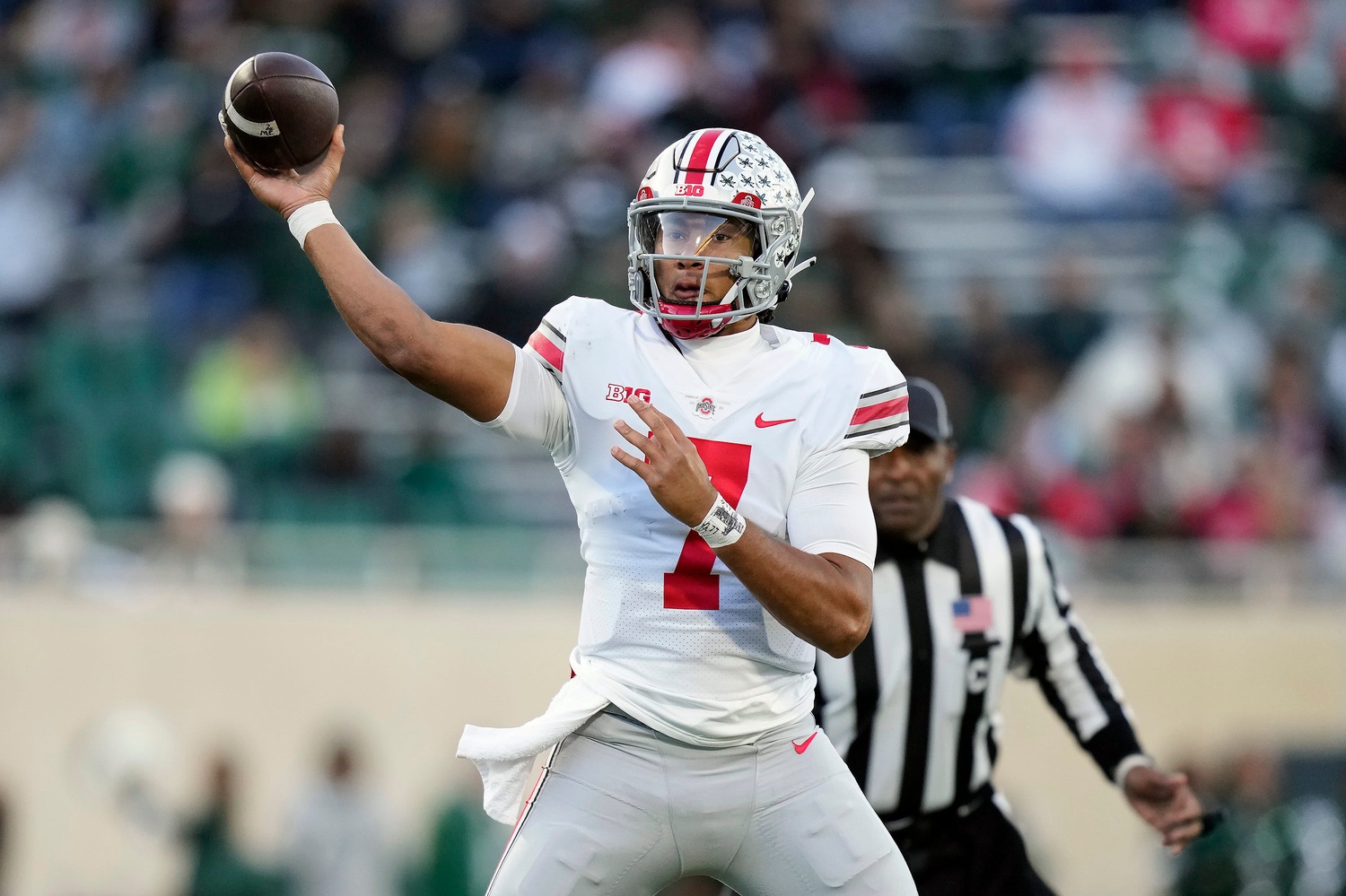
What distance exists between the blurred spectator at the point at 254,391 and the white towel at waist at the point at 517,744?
6.58 metres

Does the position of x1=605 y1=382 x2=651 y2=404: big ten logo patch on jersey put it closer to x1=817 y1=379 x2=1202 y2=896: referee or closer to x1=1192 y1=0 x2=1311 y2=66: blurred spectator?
x1=817 y1=379 x2=1202 y2=896: referee

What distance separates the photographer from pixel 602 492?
369 cm

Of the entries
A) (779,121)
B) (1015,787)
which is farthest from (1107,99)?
(1015,787)

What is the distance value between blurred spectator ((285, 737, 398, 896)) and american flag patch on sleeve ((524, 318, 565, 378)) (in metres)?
5.91

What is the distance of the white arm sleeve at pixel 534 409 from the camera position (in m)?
3.56

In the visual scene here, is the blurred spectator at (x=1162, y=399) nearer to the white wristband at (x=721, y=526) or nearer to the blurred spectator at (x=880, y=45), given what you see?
the blurred spectator at (x=880, y=45)

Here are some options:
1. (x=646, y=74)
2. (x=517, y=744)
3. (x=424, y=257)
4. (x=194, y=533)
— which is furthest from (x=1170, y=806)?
(x=646, y=74)

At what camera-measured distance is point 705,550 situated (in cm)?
363

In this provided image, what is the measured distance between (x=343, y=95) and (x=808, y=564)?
9.48 meters

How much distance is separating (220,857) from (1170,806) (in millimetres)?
5394

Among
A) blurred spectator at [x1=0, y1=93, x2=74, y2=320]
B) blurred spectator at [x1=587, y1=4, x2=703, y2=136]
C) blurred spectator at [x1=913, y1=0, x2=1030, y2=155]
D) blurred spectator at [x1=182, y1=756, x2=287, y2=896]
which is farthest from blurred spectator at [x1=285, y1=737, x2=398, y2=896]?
blurred spectator at [x1=913, y1=0, x2=1030, y2=155]

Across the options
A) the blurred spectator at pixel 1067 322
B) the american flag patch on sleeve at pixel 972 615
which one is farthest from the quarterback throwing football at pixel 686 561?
the blurred spectator at pixel 1067 322

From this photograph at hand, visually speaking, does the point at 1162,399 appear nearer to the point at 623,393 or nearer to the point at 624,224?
the point at 624,224

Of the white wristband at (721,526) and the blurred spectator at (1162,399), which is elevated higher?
the white wristband at (721,526)
